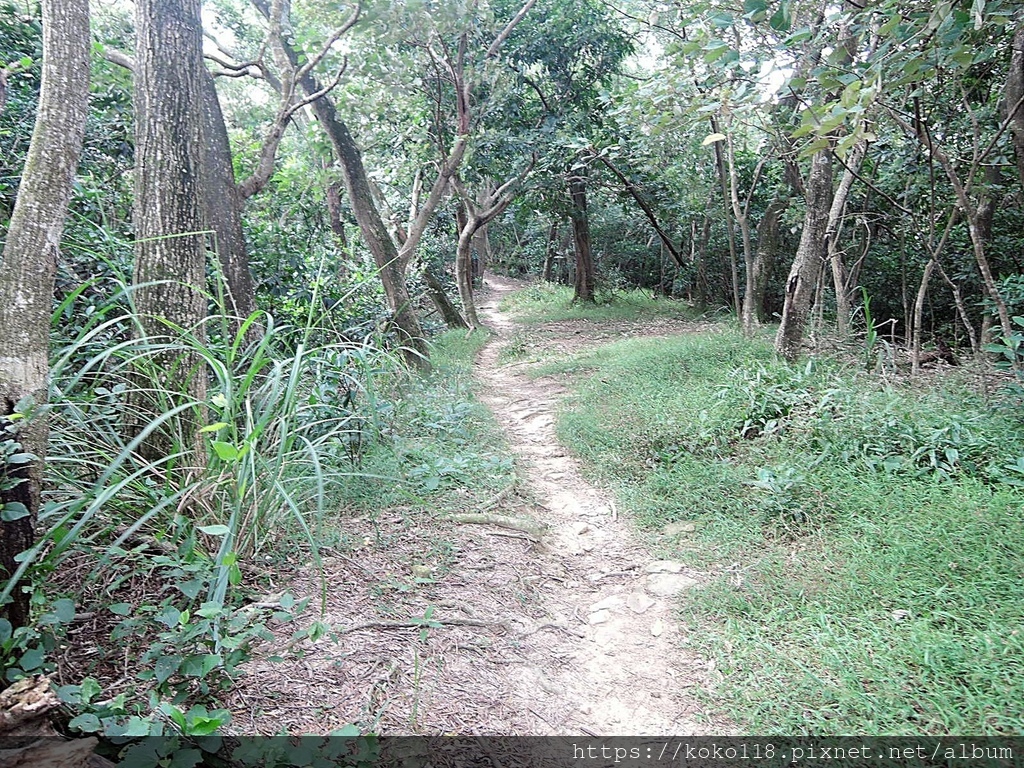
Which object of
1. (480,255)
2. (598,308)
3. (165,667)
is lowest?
(165,667)

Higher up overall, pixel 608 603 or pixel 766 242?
pixel 766 242

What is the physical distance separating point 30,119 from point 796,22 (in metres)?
5.79

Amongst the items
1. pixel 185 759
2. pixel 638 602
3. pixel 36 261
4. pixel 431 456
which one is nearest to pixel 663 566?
pixel 638 602

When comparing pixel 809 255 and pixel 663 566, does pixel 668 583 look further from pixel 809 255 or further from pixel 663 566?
pixel 809 255

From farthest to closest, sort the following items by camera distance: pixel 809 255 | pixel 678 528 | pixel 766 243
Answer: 1. pixel 766 243
2. pixel 809 255
3. pixel 678 528

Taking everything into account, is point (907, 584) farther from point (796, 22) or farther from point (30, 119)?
point (30, 119)

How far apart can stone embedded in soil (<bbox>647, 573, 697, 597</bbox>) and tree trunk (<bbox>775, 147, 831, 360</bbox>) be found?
126 inches

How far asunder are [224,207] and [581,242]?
7.71 meters

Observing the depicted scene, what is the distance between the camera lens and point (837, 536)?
2.96 meters

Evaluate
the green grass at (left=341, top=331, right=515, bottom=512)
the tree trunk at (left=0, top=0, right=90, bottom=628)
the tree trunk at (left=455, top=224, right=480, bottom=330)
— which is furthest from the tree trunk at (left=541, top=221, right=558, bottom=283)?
the tree trunk at (left=0, top=0, right=90, bottom=628)

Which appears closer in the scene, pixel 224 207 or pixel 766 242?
pixel 224 207

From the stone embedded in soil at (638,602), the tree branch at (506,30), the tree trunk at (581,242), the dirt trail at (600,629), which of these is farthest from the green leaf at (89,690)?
the tree trunk at (581,242)

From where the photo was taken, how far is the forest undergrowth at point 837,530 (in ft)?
6.72

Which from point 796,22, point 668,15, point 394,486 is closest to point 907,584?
point 394,486
